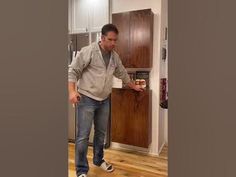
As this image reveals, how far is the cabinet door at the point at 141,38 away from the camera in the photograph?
2.88 metres

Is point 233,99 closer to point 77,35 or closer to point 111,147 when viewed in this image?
point 111,147

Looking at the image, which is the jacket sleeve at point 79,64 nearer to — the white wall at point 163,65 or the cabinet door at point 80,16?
the white wall at point 163,65

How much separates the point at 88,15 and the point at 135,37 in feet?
3.01

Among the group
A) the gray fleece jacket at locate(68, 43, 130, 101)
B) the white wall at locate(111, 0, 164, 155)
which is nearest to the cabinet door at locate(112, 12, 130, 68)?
the white wall at locate(111, 0, 164, 155)

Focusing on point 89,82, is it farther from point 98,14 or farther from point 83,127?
point 98,14

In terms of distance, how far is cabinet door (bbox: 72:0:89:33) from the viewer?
3494mm

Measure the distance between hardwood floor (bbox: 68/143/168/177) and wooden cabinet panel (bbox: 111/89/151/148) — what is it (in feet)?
0.50

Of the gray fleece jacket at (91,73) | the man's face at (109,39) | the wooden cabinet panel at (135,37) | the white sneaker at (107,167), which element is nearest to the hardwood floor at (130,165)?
the white sneaker at (107,167)

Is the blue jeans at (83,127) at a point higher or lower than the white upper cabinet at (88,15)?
lower

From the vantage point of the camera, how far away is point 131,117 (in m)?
2.98

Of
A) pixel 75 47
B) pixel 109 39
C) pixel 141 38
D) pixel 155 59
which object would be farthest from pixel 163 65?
pixel 75 47

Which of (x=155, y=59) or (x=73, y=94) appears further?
(x=155, y=59)
